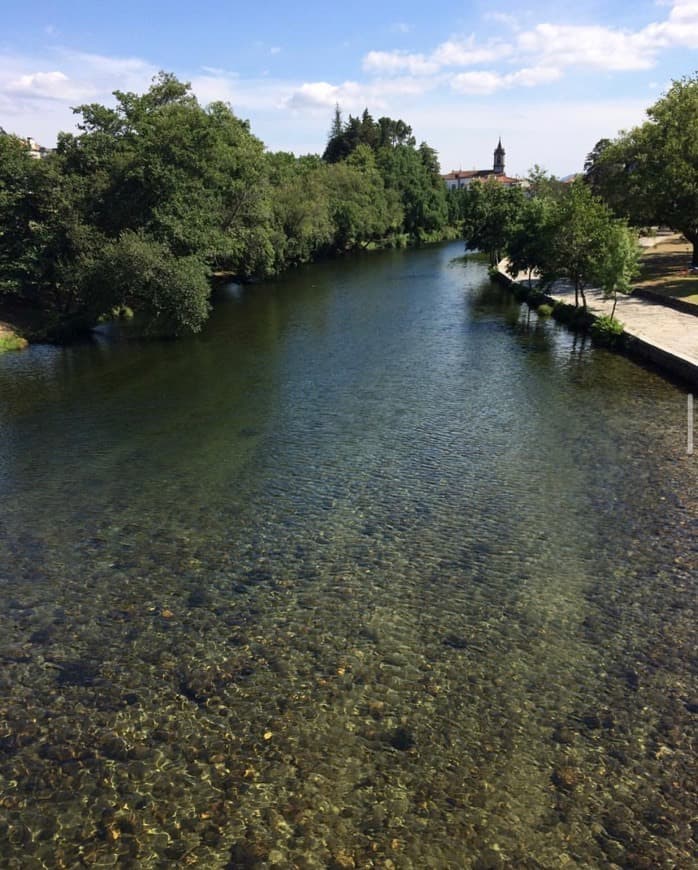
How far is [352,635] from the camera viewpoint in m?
11.9

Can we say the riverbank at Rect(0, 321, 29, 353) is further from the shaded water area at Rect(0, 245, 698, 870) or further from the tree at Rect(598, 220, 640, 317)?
the tree at Rect(598, 220, 640, 317)

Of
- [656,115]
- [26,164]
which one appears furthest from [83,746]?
[656,115]

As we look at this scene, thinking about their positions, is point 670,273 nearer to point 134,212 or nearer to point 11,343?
point 134,212

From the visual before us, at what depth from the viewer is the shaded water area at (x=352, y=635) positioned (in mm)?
8344

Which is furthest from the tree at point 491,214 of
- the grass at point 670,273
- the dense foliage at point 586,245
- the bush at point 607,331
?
the bush at point 607,331

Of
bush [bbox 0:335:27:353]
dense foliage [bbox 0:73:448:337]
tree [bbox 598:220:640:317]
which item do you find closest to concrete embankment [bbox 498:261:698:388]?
tree [bbox 598:220:640:317]

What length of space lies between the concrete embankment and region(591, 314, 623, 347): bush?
469mm

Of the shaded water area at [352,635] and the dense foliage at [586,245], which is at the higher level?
the dense foliage at [586,245]

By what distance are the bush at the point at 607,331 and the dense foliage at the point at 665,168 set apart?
14458 mm

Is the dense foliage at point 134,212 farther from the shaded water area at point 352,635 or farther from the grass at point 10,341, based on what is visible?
the shaded water area at point 352,635

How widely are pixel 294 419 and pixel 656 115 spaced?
43.2m

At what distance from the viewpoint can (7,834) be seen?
8.32 meters

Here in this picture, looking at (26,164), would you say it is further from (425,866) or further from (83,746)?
(425,866)

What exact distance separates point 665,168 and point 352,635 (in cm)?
4654
